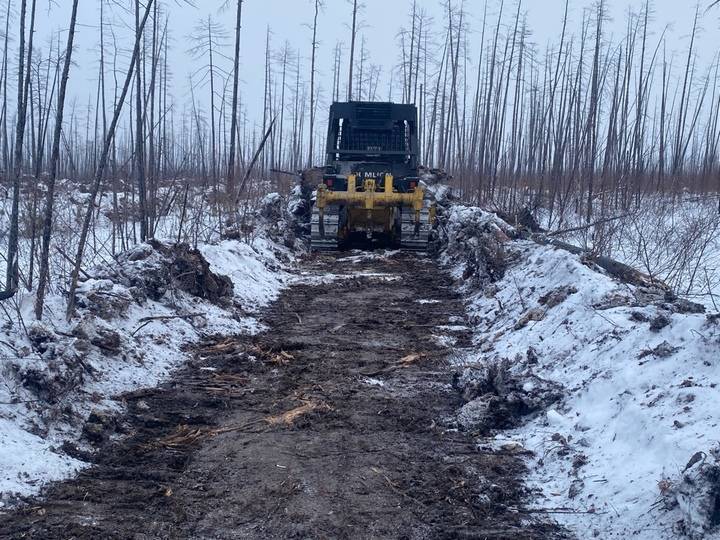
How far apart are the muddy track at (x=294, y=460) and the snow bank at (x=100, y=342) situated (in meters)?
0.25

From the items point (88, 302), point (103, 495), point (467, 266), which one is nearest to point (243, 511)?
point (103, 495)

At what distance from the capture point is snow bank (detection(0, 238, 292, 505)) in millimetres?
4688

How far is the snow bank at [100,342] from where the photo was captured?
4.69m

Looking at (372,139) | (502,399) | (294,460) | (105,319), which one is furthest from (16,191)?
(372,139)

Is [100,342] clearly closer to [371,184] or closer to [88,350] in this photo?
[88,350]

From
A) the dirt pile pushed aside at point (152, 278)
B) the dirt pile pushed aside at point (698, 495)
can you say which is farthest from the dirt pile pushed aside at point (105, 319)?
the dirt pile pushed aside at point (698, 495)

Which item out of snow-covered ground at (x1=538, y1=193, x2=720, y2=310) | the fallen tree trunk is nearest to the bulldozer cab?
snow-covered ground at (x1=538, y1=193, x2=720, y2=310)

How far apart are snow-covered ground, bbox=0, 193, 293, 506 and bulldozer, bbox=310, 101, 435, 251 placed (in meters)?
6.02

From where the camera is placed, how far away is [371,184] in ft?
52.2

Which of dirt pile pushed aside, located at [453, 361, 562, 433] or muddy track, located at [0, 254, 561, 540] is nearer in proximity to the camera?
muddy track, located at [0, 254, 561, 540]

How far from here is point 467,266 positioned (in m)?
12.4

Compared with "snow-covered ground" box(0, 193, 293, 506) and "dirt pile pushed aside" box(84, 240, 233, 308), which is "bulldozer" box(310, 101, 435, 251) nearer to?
"snow-covered ground" box(0, 193, 293, 506)

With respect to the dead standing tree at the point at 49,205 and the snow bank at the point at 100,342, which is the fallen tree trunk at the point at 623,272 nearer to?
the snow bank at the point at 100,342

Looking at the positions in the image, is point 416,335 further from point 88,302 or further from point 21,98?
point 21,98
